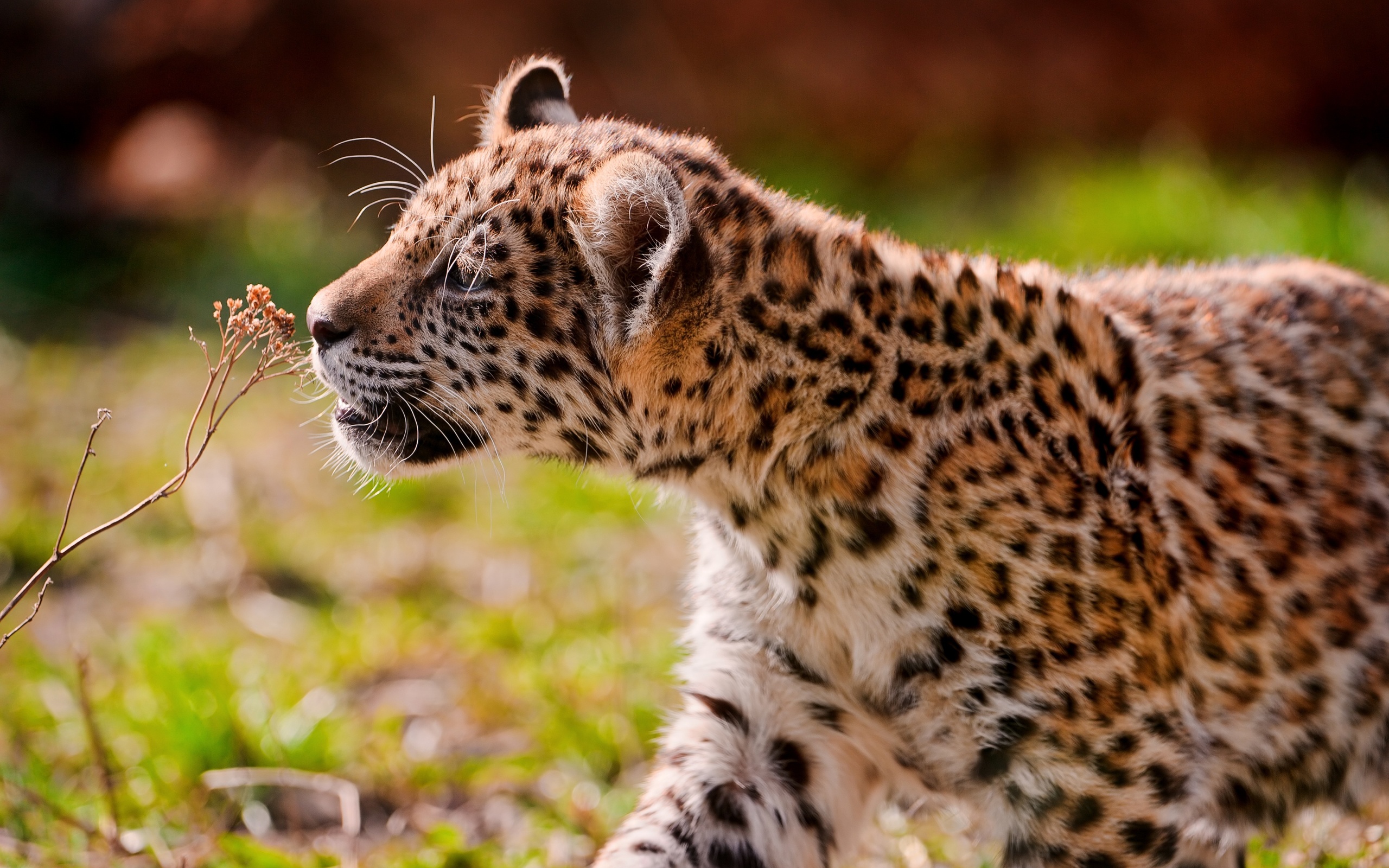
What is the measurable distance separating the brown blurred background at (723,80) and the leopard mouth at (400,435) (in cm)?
769

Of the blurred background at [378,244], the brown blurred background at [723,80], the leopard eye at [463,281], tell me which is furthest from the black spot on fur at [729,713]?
the brown blurred background at [723,80]

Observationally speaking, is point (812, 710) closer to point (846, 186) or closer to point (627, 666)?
point (627, 666)

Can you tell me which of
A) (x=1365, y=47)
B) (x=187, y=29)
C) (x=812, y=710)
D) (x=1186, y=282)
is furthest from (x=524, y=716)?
(x=1365, y=47)

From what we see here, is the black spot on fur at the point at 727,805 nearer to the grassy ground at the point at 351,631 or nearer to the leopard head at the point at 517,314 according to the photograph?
the grassy ground at the point at 351,631

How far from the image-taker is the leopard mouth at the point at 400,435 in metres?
3.70

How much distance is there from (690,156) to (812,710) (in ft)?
5.19

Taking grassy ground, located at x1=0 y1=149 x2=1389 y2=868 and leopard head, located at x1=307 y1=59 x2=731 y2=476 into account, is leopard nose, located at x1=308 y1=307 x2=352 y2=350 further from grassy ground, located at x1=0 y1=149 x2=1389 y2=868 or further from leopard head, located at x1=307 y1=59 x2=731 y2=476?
grassy ground, located at x1=0 y1=149 x2=1389 y2=868

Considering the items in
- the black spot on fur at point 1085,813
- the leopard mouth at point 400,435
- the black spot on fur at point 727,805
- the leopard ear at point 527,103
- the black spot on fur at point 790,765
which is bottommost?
the black spot on fur at point 727,805

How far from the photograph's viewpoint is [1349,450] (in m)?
3.89

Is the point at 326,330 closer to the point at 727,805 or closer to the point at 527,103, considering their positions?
the point at 527,103

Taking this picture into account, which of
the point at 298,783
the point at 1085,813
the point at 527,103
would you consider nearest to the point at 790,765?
the point at 1085,813

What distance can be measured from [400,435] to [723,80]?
352 inches

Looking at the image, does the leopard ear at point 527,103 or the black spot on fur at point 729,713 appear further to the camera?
the leopard ear at point 527,103

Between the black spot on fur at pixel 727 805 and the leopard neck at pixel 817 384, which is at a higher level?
the leopard neck at pixel 817 384
